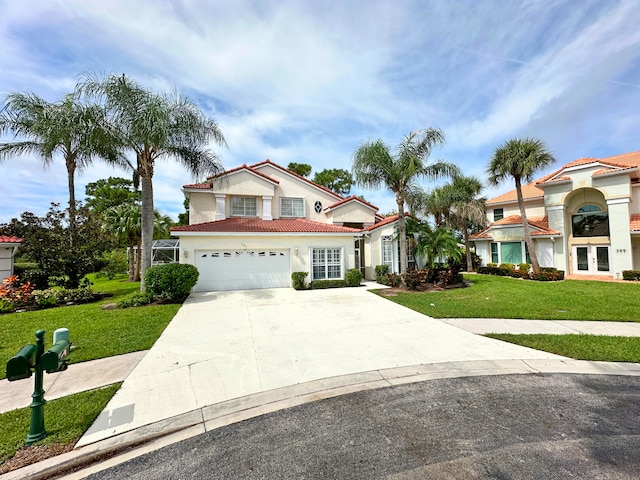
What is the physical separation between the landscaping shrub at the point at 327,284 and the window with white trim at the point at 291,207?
701 cm

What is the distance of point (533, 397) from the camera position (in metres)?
4.29

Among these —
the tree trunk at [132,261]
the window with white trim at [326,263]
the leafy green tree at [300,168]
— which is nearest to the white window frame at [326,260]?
the window with white trim at [326,263]

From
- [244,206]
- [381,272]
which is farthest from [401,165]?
[244,206]

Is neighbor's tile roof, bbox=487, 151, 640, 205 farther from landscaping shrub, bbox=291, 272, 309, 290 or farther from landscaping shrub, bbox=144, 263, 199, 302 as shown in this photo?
landscaping shrub, bbox=144, 263, 199, 302

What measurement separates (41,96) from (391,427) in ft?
66.6

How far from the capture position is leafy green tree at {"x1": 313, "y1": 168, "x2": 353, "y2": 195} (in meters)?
40.9

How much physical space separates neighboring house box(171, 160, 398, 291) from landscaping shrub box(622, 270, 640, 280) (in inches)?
573

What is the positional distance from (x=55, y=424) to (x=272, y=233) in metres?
12.3

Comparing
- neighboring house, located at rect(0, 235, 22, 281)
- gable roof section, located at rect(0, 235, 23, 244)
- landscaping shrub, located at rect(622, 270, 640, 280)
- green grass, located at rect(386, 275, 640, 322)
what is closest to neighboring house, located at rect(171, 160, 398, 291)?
green grass, located at rect(386, 275, 640, 322)

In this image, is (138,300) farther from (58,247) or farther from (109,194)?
(109,194)

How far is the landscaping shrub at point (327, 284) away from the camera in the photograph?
50.9ft

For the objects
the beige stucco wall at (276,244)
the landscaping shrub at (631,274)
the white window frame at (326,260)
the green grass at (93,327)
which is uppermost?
the beige stucco wall at (276,244)

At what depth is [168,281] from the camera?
11.8m

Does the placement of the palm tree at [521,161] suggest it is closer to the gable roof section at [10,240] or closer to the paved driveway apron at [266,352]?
the paved driveway apron at [266,352]
